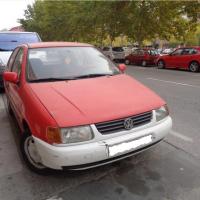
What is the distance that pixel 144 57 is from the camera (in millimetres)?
22219

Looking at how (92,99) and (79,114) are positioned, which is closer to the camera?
(79,114)

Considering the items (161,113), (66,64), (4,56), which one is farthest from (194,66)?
(161,113)

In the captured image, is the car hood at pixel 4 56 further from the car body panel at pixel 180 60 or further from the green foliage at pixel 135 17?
the green foliage at pixel 135 17

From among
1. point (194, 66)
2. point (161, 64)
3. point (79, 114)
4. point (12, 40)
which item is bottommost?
point (161, 64)

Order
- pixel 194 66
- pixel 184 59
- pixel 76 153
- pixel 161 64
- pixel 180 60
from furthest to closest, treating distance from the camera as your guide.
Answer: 1. pixel 161 64
2. pixel 180 60
3. pixel 184 59
4. pixel 194 66
5. pixel 76 153

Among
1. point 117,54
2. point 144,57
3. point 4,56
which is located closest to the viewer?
point 4,56

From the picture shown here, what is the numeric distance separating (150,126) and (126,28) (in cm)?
2389

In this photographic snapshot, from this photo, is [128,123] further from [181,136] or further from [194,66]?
[194,66]

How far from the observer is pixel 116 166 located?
3.69 meters

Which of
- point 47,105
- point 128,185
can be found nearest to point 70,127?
point 47,105

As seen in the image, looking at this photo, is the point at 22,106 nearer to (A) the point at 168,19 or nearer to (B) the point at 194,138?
(B) the point at 194,138

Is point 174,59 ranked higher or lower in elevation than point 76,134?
lower

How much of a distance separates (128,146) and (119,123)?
28cm

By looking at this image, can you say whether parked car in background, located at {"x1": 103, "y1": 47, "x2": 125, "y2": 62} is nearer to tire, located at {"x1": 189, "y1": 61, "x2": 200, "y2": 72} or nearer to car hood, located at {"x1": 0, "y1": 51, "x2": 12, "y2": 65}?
tire, located at {"x1": 189, "y1": 61, "x2": 200, "y2": 72}
